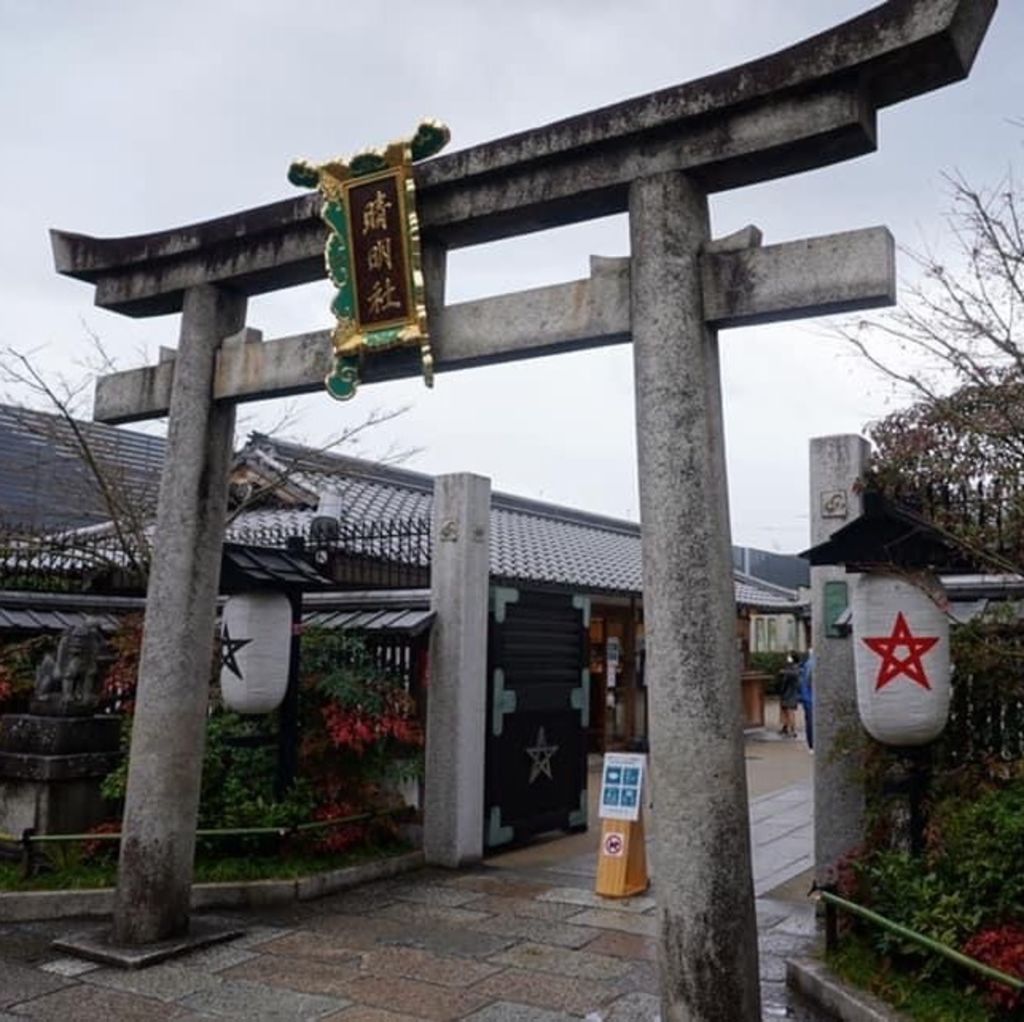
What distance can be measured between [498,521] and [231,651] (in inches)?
503

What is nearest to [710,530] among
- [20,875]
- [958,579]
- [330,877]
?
[958,579]

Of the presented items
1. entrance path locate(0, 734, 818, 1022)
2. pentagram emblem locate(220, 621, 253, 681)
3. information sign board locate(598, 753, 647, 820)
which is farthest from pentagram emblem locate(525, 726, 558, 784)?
pentagram emblem locate(220, 621, 253, 681)

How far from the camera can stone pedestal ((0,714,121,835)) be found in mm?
8305

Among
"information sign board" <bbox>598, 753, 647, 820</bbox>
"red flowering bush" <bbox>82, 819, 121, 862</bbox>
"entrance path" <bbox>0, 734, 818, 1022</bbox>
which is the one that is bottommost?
"entrance path" <bbox>0, 734, 818, 1022</bbox>

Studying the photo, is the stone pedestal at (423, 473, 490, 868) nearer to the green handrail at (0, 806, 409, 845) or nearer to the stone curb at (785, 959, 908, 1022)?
the green handrail at (0, 806, 409, 845)

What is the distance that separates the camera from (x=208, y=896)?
7.61 meters

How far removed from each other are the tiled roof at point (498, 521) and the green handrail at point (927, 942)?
26.3ft

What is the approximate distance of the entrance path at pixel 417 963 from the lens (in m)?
5.43

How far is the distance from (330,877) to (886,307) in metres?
6.14

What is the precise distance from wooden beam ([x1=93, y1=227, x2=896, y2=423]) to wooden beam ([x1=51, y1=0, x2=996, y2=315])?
52cm

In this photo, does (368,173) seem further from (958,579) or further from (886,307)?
(958,579)

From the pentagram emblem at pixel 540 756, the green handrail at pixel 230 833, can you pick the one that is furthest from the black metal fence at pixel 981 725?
the green handrail at pixel 230 833

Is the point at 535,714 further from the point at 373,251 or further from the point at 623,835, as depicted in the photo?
the point at 373,251

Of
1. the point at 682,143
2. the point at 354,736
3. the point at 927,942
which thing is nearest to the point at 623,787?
the point at 354,736
